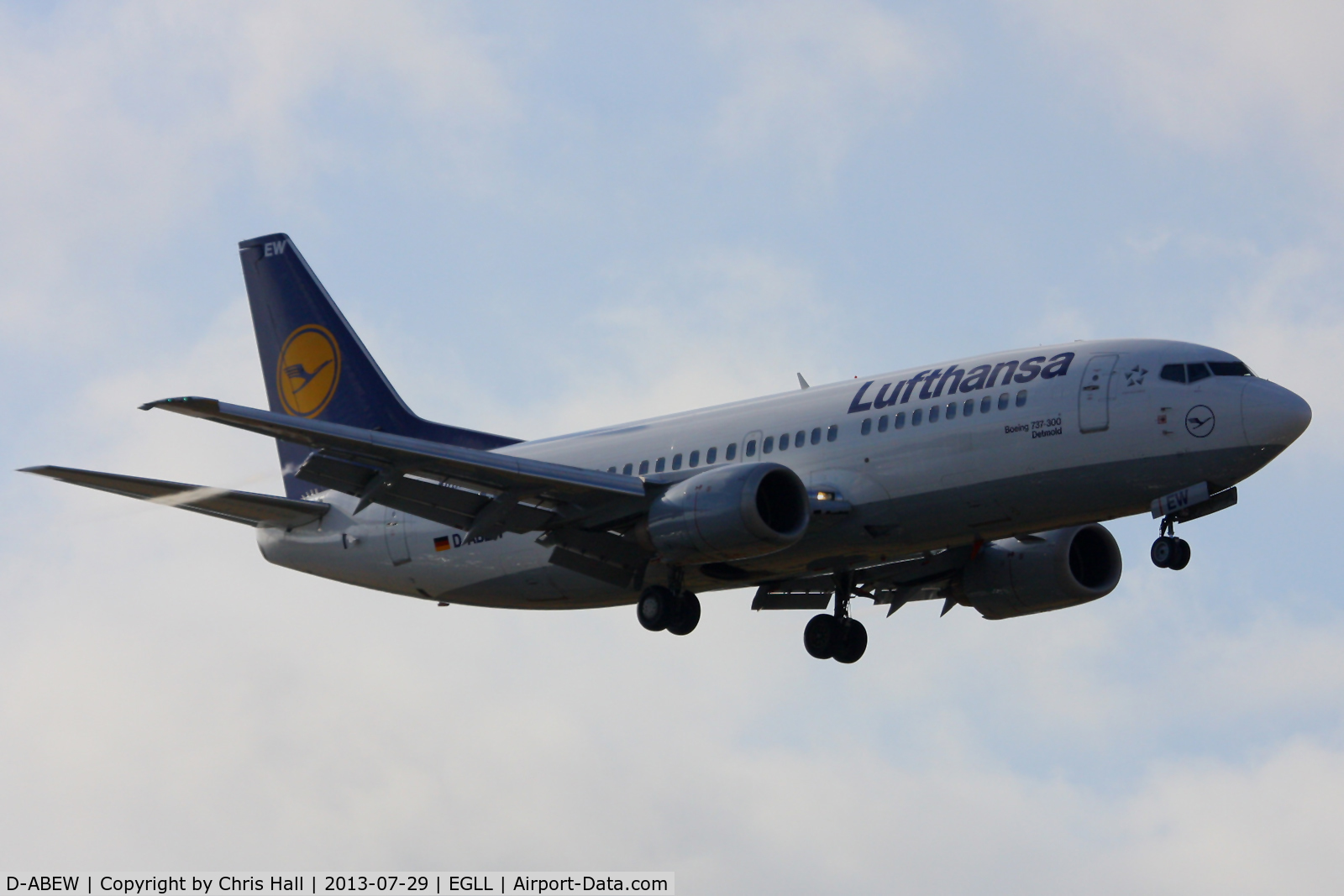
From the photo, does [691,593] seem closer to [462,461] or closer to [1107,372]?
[462,461]

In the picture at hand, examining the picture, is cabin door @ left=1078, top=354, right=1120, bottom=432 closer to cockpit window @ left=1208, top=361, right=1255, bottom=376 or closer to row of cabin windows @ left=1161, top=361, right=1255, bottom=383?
row of cabin windows @ left=1161, top=361, right=1255, bottom=383

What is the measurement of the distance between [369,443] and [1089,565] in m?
14.9

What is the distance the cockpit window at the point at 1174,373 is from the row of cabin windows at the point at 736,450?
5.41 m

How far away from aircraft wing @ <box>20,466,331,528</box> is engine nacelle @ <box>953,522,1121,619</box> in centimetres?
1307

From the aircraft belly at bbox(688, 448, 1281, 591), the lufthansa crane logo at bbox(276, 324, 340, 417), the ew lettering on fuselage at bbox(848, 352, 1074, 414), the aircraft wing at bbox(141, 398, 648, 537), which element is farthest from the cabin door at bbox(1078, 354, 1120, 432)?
the lufthansa crane logo at bbox(276, 324, 340, 417)

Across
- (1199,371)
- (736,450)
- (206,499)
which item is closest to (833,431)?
(736,450)

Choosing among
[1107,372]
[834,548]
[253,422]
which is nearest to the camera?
[253,422]

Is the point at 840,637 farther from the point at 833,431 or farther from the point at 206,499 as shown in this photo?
the point at 206,499

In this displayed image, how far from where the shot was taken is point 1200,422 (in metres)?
26.1

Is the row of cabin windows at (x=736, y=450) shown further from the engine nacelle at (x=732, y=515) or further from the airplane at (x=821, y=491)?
the engine nacelle at (x=732, y=515)

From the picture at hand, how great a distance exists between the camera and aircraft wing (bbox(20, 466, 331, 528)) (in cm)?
2759

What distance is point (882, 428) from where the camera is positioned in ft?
92.6

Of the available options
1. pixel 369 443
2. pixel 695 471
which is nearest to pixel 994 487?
pixel 695 471

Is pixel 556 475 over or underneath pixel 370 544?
underneath
